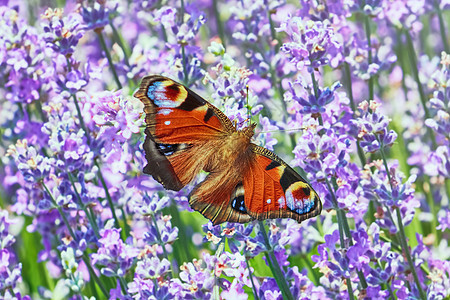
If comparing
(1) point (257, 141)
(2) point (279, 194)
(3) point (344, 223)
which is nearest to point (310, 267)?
(3) point (344, 223)

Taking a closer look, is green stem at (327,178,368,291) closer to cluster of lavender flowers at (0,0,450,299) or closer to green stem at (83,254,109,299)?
cluster of lavender flowers at (0,0,450,299)

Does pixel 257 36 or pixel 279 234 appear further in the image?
pixel 257 36

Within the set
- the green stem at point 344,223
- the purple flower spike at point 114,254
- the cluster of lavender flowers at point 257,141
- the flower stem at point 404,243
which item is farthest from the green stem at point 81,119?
the flower stem at point 404,243

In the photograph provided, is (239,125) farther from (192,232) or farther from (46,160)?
(192,232)

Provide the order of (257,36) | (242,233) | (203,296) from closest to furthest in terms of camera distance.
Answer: (203,296) < (242,233) < (257,36)

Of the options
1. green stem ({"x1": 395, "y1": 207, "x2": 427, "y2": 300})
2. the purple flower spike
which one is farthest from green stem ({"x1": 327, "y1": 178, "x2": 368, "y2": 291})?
the purple flower spike

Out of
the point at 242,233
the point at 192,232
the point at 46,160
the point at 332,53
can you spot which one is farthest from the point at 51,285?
the point at 332,53

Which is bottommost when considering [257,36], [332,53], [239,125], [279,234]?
[279,234]

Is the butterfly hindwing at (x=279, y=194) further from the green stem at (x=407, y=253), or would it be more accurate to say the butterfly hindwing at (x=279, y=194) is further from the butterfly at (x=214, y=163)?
the green stem at (x=407, y=253)
